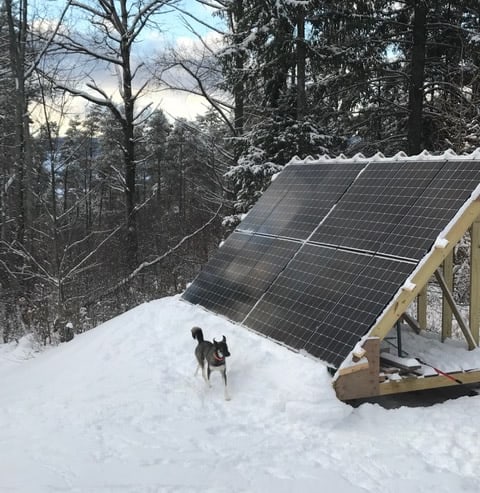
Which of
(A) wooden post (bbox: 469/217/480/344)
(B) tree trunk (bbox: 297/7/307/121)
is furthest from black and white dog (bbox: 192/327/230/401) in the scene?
(B) tree trunk (bbox: 297/7/307/121)

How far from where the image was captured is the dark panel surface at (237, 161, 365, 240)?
27.2 feet

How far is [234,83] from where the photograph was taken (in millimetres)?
17016

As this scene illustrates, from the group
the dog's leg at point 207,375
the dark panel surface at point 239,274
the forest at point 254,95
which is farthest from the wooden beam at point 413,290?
the forest at point 254,95

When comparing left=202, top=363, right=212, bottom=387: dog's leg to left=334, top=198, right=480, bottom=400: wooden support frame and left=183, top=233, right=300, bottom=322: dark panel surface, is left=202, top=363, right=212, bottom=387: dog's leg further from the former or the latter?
left=334, top=198, right=480, bottom=400: wooden support frame

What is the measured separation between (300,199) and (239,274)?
166 cm

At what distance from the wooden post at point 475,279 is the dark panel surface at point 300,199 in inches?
77.2

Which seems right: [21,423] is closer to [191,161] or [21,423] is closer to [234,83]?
[234,83]

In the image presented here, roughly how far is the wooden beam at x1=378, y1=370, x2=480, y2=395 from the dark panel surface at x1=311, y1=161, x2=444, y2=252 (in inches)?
64.2

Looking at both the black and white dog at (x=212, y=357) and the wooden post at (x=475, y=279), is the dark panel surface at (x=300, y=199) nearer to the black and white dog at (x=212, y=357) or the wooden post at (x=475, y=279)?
the wooden post at (x=475, y=279)

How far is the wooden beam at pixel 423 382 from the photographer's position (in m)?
6.04

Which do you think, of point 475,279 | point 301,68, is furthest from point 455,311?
point 301,68

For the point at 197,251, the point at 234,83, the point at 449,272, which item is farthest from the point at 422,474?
the point at 197,251

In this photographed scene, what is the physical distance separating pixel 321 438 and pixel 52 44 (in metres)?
13.7

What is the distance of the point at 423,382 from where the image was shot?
6258mm
